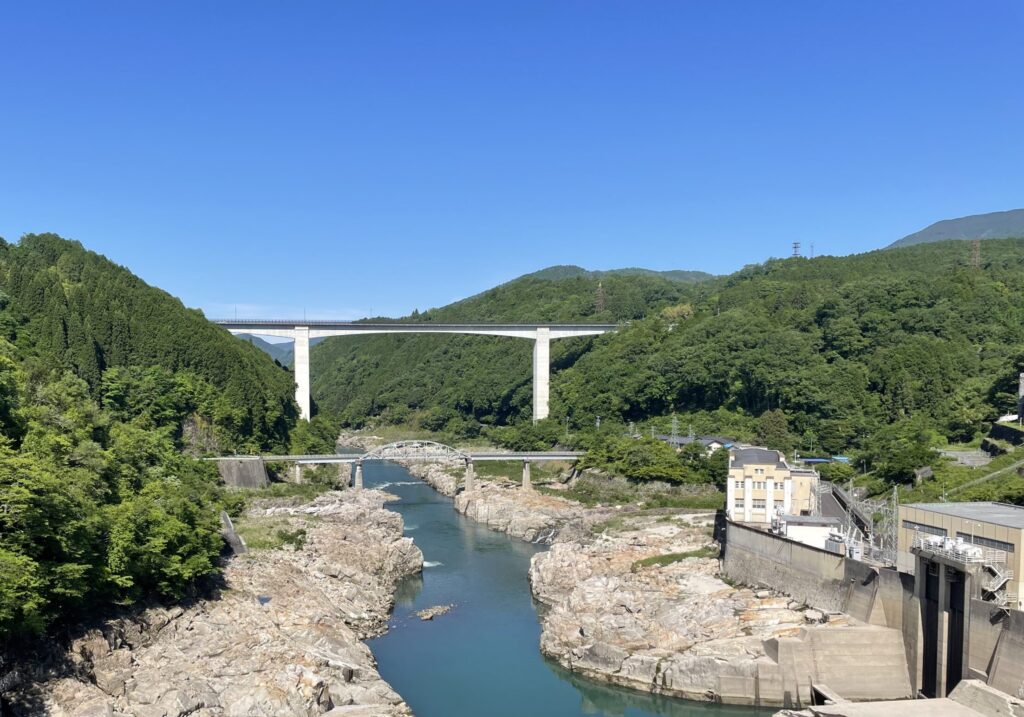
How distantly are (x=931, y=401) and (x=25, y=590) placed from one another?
42.8 metres

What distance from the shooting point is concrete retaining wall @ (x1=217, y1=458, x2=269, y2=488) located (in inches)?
1551

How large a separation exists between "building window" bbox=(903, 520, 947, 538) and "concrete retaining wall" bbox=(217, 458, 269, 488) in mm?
28149

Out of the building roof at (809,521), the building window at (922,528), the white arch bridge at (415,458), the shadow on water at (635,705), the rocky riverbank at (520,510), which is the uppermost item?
the building window at (922,528)

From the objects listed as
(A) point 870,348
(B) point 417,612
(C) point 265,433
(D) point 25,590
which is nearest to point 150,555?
(D) point 25,590

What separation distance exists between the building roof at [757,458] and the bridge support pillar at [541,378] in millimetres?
34651

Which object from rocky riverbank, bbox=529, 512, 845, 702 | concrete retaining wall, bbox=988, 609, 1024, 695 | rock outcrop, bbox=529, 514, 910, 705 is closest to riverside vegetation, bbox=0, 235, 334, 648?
rocky riverbank, bbox=529, 512, 845, 702

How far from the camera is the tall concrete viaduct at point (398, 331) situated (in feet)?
201

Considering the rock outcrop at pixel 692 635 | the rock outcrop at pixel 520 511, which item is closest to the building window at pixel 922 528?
the rock outcrop at pixel 692 635

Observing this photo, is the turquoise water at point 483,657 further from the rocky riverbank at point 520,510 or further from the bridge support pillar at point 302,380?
the bridge support pillar at point 302,380

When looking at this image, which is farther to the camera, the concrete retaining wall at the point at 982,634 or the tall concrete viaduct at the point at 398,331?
the tall concrete viaduct at the point at 398,331

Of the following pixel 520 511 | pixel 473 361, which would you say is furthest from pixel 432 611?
pixel 473 361

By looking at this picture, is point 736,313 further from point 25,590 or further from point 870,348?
point 25,590

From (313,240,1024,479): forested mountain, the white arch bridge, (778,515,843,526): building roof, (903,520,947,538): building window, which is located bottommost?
the white arch bridge

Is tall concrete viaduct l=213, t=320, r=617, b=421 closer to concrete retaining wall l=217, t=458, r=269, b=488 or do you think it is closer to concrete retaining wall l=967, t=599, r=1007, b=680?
concrete retaining wall l=217, t=458, r=269, b=488
